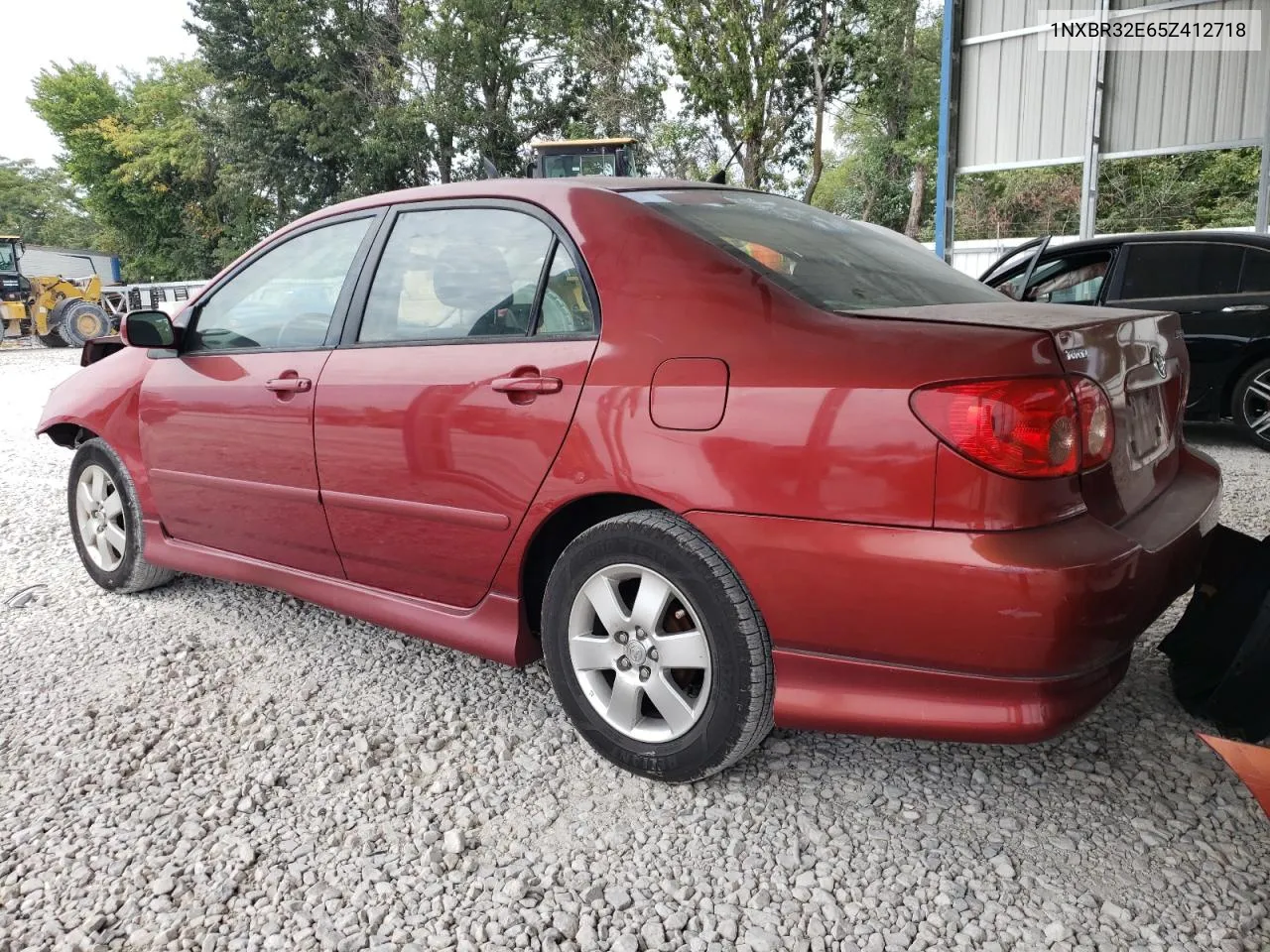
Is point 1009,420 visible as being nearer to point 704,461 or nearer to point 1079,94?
point 704,461

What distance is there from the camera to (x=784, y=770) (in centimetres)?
229

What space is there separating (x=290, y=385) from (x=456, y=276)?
68cm

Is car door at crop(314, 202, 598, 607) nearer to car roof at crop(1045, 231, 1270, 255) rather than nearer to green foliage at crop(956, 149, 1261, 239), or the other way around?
car roof at crop(1045, 231, 1270, 255)

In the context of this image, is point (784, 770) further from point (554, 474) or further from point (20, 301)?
point (20, 301)

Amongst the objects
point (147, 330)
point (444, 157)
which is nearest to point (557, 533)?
point (147, 330)

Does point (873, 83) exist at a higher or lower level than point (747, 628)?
higher

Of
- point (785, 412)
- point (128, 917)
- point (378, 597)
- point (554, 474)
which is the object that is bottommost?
point (128, 917)

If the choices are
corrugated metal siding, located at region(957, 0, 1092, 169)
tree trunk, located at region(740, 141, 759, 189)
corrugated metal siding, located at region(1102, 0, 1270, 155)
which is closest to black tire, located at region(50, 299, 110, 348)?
tree trunk, located at region(740, 141, 759, 189)

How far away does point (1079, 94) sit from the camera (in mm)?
11992

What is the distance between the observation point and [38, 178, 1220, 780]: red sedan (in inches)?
68.2

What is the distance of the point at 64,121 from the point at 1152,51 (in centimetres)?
5511

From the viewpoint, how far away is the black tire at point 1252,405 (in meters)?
5.90

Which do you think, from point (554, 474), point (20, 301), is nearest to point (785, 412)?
point (554, 474)

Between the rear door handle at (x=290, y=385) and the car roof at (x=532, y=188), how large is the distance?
606 mm
